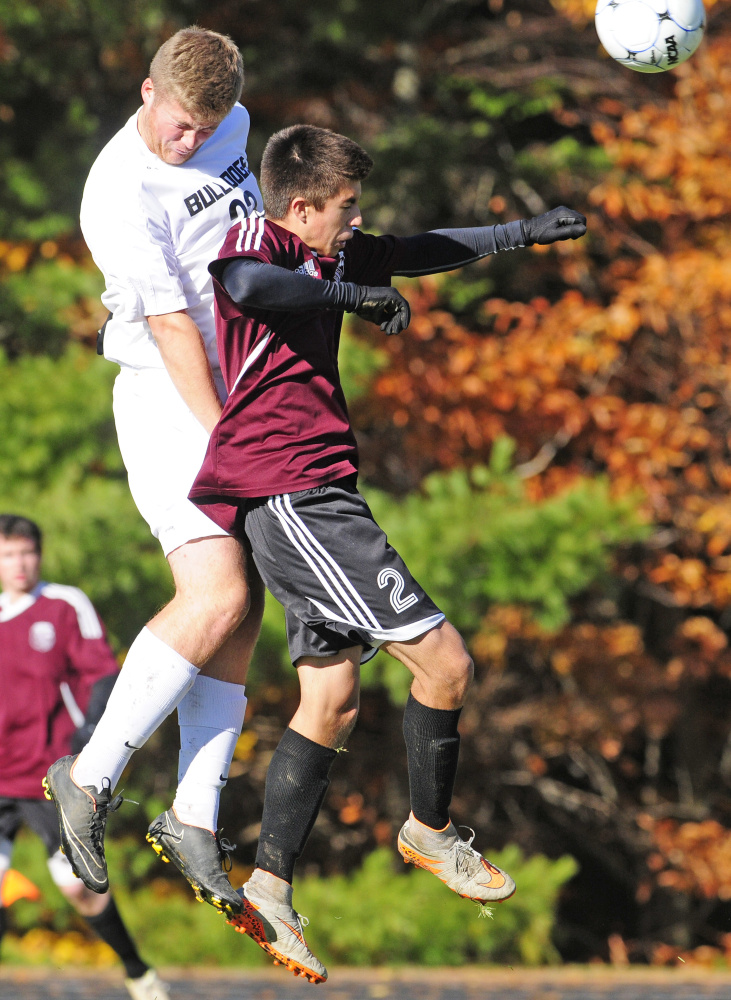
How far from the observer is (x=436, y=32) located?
35.8 ft

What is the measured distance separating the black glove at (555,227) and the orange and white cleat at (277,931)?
70.5 inches

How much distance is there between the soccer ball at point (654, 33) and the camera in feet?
11.9

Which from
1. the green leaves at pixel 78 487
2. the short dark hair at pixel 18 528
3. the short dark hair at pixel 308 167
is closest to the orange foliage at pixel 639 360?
the green leaves at pixel 78 487

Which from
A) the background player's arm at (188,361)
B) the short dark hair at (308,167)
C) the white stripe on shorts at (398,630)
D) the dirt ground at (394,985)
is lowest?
the dirt ground at (394,985)

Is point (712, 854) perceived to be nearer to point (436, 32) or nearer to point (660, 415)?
point (660, 415)

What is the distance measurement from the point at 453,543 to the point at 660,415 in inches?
91.4

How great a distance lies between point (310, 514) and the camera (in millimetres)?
2910

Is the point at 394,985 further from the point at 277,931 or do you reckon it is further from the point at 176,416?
the point at 176,416

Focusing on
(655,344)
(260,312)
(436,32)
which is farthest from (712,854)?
(260,312)

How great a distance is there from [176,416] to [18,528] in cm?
247

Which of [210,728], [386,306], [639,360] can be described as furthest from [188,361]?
[639,360]

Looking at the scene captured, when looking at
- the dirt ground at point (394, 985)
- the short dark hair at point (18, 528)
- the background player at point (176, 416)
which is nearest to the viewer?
the background player at point (176, 416)

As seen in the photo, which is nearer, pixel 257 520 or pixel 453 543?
pixel 257 520

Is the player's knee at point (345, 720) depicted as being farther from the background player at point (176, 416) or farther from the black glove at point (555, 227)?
the black glove at point (555, 227)
